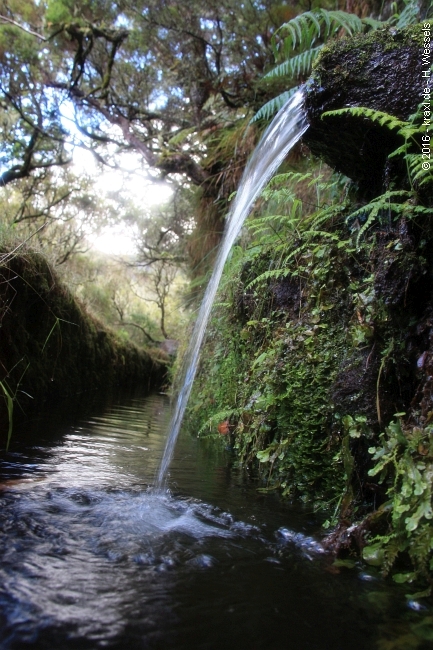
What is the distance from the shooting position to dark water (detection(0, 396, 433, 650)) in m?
1.30

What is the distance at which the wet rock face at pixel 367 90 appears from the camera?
261 cm

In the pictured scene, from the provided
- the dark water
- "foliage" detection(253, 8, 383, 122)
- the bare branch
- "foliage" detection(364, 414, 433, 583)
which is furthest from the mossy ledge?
the bare branch

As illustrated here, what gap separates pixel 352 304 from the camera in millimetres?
2836

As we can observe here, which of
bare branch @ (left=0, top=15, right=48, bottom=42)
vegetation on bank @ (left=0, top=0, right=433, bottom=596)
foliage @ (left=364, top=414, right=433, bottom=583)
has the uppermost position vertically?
bare branch @ (left=0, top=15, right=48, bottom=42)

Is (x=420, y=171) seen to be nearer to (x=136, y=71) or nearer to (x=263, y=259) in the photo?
(x=263, y=259)

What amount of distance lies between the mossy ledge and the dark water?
115 cm

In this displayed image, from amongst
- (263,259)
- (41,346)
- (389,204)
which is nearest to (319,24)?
(263,259)

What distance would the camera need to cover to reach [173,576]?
161cm

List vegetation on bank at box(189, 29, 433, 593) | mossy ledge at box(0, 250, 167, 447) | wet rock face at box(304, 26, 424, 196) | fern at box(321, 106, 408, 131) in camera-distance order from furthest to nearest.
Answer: mossy ledge at box(0, 250, 167, 447) < wet rock face at box(304, 26, 424, 196) < fern at box(321, 106, 408, 131) < vegetation on bank at box(189, 29, 433, 593)

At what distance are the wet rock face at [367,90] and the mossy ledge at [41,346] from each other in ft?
9.41

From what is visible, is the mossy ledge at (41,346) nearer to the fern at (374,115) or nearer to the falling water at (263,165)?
the falling water at (263,165)

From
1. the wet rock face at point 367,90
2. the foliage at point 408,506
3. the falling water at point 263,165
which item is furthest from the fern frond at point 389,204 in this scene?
the foliage at point 408,506

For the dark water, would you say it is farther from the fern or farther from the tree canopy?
the tree canopy

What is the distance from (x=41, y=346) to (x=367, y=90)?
14.5ft
